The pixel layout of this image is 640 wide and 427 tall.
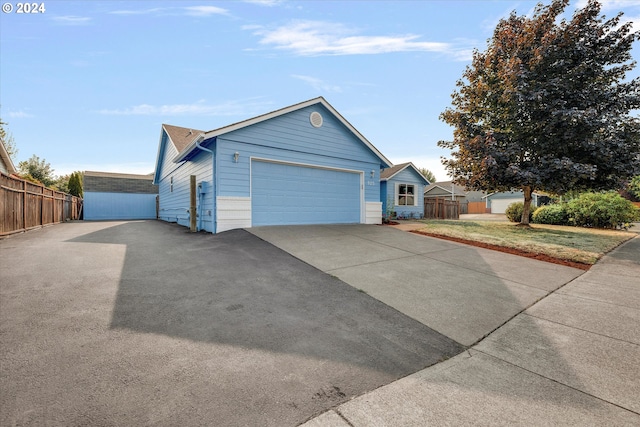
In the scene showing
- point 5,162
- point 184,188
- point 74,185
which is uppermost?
point 5,162

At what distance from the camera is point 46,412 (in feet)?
5.61

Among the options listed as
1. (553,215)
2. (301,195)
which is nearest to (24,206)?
(301,195)

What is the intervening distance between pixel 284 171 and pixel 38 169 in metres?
39.4

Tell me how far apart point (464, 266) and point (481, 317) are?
7.83ft

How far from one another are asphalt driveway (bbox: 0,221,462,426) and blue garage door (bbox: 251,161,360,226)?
15.5ft

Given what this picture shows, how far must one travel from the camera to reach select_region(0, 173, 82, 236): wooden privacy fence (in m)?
7.68

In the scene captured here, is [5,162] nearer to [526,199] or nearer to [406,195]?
[406,195]

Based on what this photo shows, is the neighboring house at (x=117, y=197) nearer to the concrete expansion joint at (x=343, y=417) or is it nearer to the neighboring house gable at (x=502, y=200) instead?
the concrete expansion joint at (x=343, y=417)

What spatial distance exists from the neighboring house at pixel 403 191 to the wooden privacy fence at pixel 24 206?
17632 mm

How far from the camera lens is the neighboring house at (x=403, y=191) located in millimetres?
19500

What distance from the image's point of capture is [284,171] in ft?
32.8

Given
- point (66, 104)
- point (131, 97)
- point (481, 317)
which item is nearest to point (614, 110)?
Answer: point (481, 317)

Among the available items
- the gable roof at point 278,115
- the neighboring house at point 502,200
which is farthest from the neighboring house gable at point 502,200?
the gable roof at point 278,115

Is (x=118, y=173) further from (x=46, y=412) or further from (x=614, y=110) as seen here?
(x=614, y=110)
